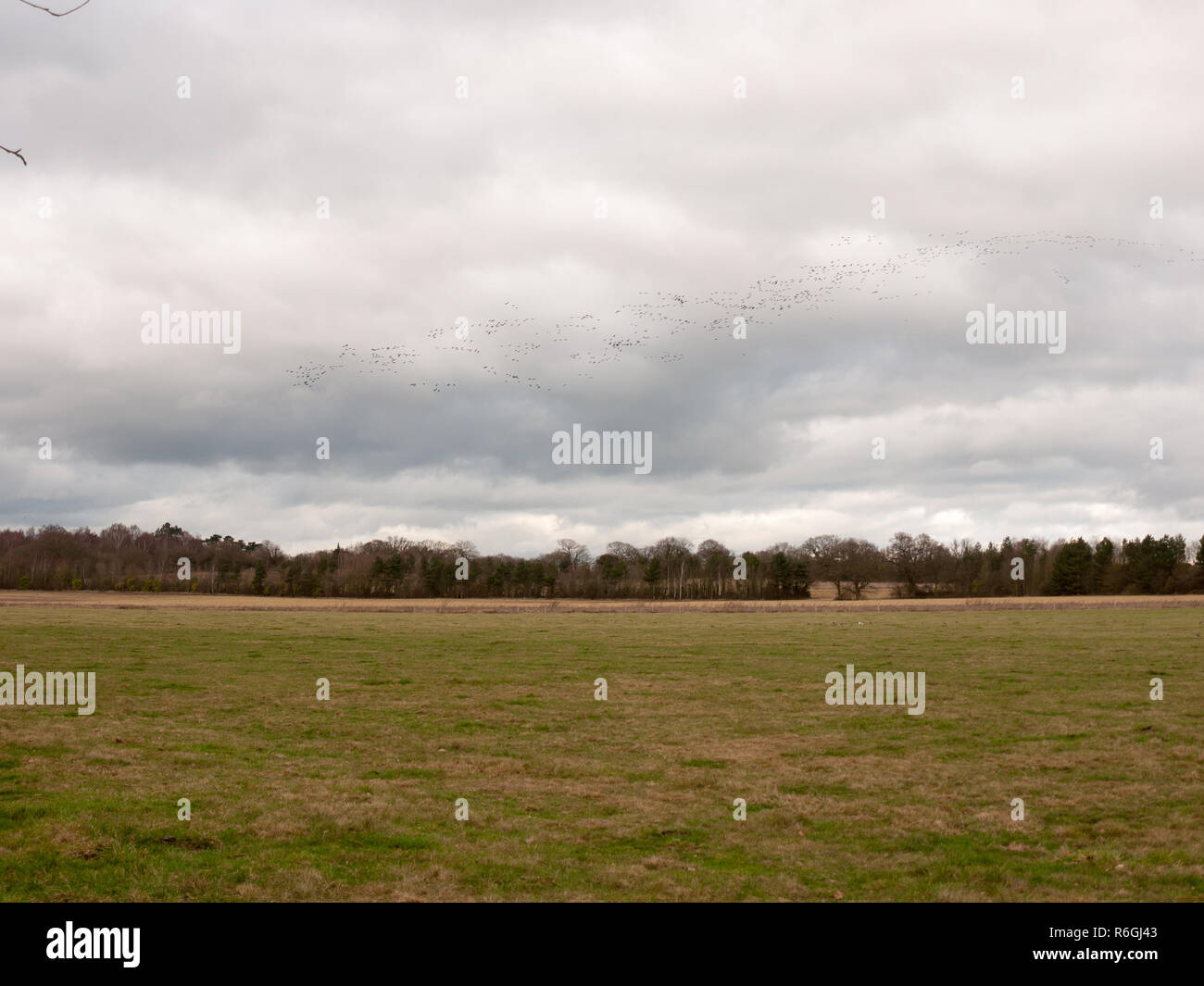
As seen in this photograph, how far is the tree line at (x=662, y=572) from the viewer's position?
139750 millimetres

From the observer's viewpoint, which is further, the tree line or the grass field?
the tree line

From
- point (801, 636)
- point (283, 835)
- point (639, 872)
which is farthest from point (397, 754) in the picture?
point (801, 636)

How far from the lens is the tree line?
13975cm

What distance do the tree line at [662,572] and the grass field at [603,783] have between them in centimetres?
11251

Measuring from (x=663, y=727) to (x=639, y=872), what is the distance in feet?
39.6

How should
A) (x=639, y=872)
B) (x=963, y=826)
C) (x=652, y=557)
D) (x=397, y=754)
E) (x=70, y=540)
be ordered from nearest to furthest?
(x=639, y=872), (x=963, y=826), (x=397, y=754), (x=652, y=557), (x=70, y=540)

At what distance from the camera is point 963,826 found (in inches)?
547

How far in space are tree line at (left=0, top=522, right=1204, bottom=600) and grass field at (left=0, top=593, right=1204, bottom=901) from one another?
11251 cm

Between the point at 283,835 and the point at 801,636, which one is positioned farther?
the point at 801,636

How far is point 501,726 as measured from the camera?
23.6 metres

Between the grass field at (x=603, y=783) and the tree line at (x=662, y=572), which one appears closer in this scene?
the grass field at (x=603, y=783)

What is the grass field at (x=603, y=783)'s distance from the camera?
11.5m
